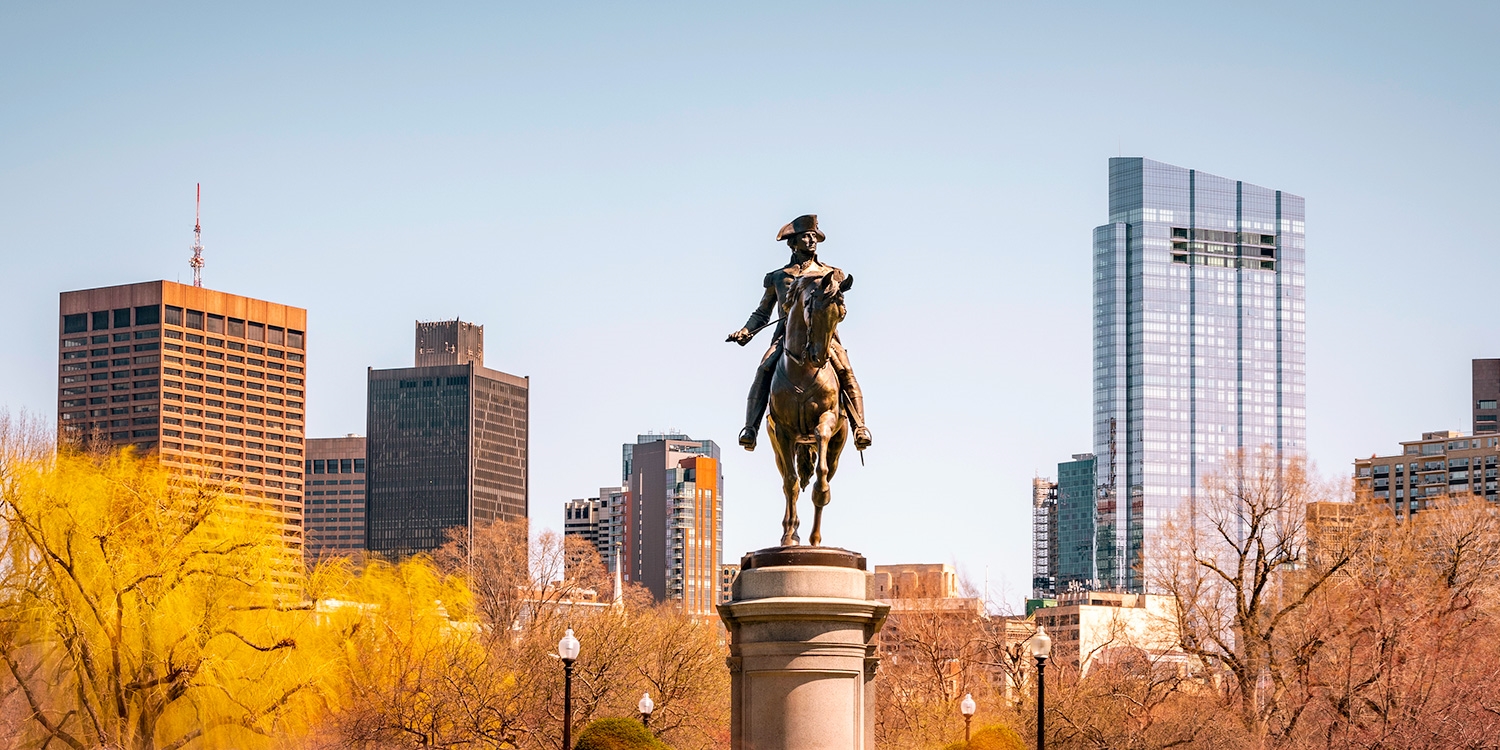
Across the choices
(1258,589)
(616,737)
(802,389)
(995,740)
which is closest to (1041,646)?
(995,740)

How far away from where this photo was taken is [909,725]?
170 ft

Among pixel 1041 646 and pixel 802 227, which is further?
pixel 1041 646

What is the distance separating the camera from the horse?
2259 centimetres

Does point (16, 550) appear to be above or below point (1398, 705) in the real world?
above

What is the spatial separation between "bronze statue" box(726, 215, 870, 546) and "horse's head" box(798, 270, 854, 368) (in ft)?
0.04

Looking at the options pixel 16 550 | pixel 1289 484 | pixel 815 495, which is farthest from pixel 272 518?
pixel 815 495

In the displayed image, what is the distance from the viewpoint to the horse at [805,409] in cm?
2259

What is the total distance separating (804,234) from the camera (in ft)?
77.8

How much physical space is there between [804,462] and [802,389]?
955 mm

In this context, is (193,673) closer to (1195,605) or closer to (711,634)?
(1195,605)

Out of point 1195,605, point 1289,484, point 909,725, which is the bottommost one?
point 909,725

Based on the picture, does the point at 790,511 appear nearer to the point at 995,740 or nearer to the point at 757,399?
the point at 757,399

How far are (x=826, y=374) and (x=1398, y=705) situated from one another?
23652 millimetres

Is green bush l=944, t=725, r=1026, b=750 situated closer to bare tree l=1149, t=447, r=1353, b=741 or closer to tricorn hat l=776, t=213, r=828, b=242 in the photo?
bare tree l=1149, t=447, r=1353, b=741
